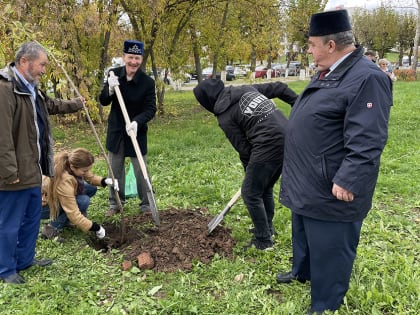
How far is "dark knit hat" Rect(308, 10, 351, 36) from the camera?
232cm

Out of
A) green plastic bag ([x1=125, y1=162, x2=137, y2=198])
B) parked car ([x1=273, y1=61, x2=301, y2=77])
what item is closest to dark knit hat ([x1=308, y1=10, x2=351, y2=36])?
green plastic bag ([x1=125, y1=162, x2=137, y2=198])

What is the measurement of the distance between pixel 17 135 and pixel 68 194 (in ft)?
2.98

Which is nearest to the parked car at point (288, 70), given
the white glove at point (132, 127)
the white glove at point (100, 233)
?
the white glove at point (132, 127)

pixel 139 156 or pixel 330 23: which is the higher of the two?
pixel 330 23

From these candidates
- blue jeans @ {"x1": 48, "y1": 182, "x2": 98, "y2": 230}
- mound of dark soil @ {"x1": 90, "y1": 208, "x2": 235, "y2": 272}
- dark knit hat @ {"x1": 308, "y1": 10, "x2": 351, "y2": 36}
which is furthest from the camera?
blue jeans @ {"x1": 48, "y1": 182, "x2": 98, "y2": 230}

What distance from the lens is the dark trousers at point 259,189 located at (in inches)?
134

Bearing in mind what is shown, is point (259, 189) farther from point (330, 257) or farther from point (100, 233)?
point (100, 233)

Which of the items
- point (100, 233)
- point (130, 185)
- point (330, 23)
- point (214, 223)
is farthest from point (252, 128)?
point (130, 185)

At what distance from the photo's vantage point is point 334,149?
7.77 ft

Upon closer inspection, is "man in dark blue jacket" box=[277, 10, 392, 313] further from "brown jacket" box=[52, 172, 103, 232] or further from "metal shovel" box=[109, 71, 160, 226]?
"brown jacket" box=[52, 172, 103, 232]

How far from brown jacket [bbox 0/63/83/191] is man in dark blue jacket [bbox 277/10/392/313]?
6.14 ft

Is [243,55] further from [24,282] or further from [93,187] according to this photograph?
[24,282]

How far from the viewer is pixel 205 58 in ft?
50.4

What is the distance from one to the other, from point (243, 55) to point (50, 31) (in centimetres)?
933
